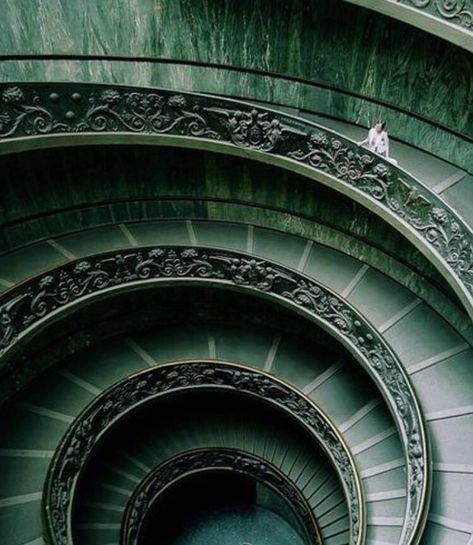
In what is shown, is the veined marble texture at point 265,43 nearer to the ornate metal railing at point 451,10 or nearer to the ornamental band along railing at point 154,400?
the ornate metal railing at point 451,10

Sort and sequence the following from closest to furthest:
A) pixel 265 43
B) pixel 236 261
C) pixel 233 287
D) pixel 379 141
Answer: pixel 379 141 < pixel 265 43 < pixel 236 261 < pixel 233 287

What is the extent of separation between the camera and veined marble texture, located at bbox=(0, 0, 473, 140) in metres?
11.6

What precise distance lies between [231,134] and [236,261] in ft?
8.24

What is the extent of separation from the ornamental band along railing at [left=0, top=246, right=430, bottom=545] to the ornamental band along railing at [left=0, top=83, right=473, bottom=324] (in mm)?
1979

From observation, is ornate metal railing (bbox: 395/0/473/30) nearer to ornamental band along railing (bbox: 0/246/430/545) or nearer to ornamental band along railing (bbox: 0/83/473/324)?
ornamental band along railing (bbox: 0/83/473/324)

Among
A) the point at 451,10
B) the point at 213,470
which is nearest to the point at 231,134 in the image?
the point at 451,10

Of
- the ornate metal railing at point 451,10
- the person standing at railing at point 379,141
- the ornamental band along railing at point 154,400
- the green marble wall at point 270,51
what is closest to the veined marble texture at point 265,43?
the green marble wall at point 270,51

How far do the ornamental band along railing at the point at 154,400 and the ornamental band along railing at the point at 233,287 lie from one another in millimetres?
1528

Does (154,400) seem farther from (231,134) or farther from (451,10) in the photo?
(451,10)

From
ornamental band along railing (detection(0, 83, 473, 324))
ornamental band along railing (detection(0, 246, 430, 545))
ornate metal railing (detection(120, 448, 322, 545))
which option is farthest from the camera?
ornate metal railing (detection(120, 448, 322, 545))

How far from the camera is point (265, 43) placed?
12.5 meters

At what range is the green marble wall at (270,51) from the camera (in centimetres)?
1160

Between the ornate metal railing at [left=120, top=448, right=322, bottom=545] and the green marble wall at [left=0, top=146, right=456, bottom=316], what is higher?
the green marble wall at [left=0, top=146, right=456, bottom=316]

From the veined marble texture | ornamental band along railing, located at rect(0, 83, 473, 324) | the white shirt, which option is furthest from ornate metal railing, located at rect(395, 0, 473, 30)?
ornamental band along railing, located at rect(0, 83, 473, 324)
